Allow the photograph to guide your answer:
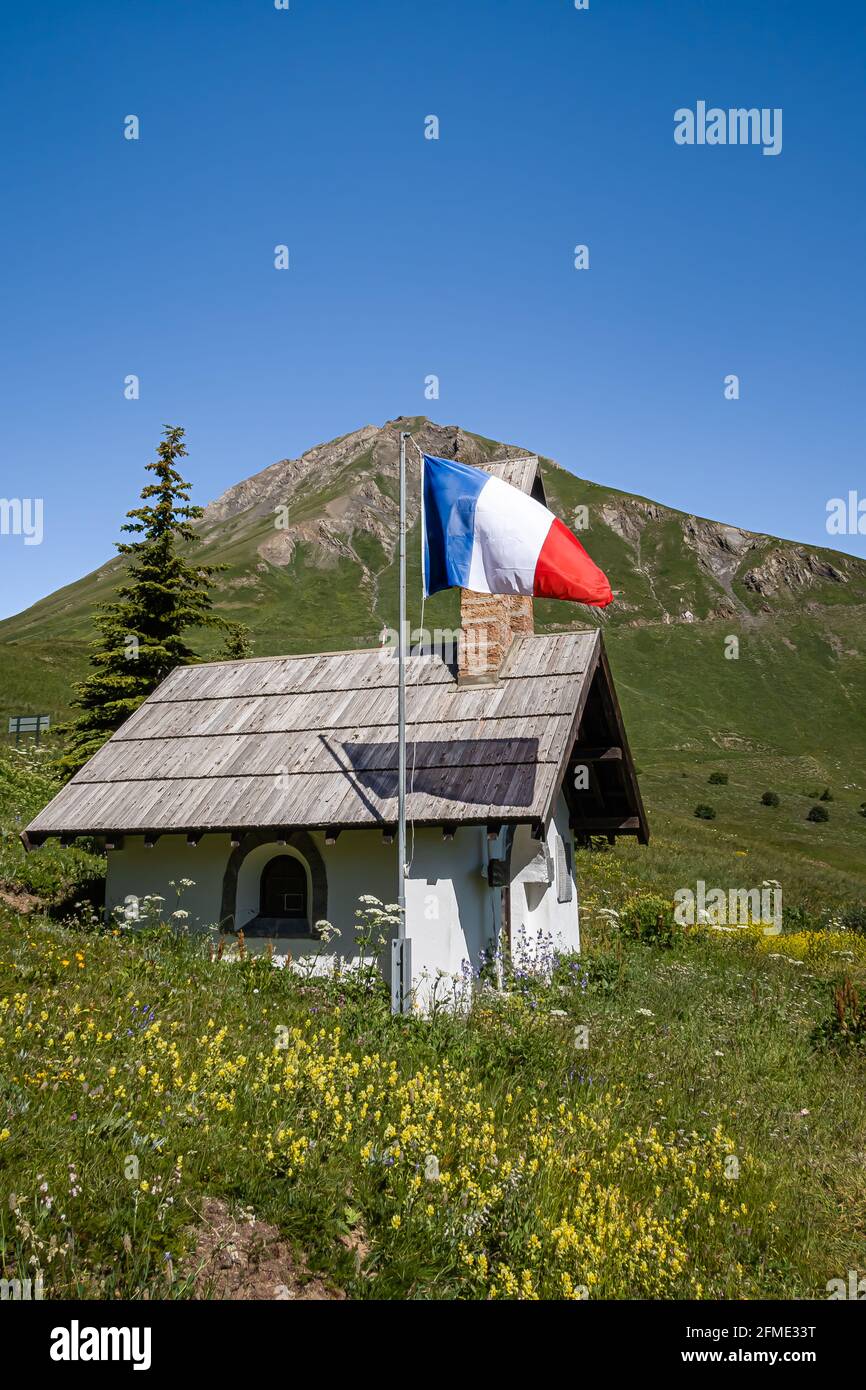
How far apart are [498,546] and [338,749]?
15.1 feet

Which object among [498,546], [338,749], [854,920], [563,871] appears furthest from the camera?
[854,920]

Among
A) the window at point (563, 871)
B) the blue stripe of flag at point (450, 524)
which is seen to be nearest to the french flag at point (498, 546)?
the blue stripe of flag at point (450, 524)

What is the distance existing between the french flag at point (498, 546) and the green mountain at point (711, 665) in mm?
2428

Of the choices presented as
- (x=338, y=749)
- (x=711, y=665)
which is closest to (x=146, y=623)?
(x=338, y=749)

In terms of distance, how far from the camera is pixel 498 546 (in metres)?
11.3

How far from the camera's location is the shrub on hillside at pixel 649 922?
1955cm

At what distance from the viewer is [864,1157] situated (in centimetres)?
826

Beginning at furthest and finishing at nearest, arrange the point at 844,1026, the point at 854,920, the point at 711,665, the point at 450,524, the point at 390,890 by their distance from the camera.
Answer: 1. the point at 711,665
2. the point at 854,920
3. the point at 390,890
4. the point at 844,1026
5. the point at 450,524

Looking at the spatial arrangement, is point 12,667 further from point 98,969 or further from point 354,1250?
point 354,1250

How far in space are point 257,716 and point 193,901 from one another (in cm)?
347

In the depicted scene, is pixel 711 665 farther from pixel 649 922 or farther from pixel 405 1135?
pixel 405 1135

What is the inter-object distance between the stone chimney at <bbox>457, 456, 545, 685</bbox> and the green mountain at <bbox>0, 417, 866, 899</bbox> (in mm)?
1376

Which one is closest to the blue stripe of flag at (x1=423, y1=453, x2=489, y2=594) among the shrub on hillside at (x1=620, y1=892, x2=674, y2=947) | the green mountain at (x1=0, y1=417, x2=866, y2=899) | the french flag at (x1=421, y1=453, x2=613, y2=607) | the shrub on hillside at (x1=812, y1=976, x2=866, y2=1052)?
the french flag at (x1=421, y1=453, x2=613, y2=607)
